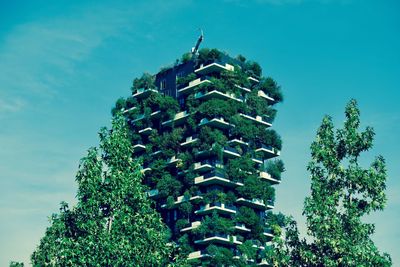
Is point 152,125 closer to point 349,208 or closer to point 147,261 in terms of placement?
point 147,261

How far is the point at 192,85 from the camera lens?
343 ft

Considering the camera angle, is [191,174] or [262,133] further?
[262,133]

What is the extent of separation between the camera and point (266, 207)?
100500mm

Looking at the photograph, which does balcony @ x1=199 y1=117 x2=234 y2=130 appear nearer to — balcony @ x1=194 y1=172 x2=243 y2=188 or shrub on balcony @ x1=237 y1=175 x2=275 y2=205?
balcony @ x1=194 y1=172 x2=243 y2=188

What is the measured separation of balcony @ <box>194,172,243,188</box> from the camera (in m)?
95.6

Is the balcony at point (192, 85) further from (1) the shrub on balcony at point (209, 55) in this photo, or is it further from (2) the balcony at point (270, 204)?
(2) the balcony at point (270, 204)

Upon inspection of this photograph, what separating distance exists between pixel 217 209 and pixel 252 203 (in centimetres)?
688

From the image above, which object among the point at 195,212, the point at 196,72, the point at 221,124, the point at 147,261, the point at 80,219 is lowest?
the point at 147,261

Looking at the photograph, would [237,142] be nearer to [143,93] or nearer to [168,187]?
[168,187]

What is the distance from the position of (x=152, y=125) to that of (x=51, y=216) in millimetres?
61569

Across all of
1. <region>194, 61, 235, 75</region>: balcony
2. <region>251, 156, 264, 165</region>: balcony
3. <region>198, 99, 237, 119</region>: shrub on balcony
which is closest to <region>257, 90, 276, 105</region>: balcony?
<region>194, 61, 235, 75</region>: balcony

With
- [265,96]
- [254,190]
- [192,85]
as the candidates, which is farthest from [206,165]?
[265,96]

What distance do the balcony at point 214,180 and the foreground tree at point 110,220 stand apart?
153 ft

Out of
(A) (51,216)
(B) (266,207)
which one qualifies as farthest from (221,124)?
(A) (51,216)
